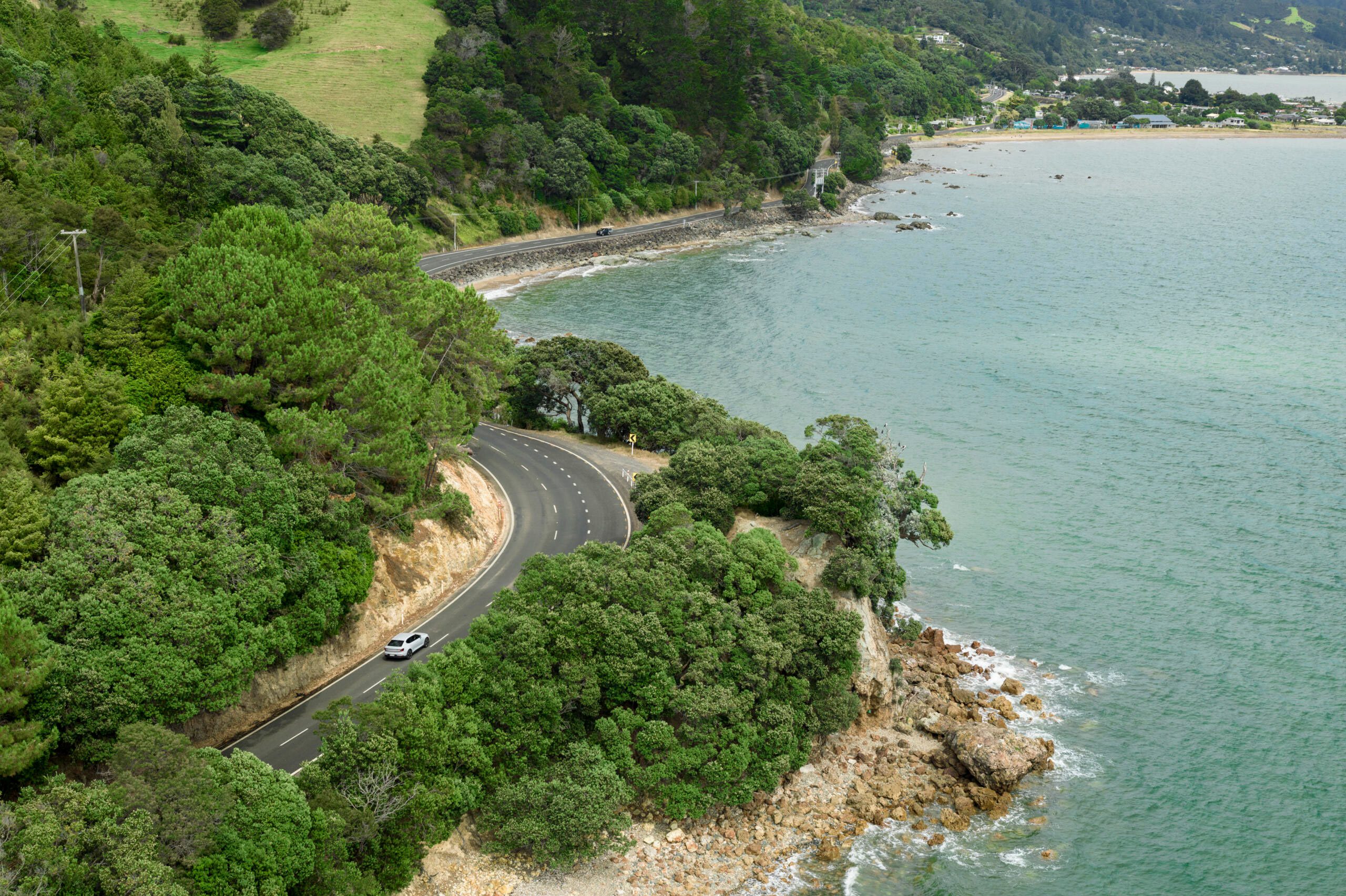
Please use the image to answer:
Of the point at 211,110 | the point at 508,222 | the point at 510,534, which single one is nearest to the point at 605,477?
the point at 510,534

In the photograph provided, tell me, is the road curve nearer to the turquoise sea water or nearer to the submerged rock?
the turquoise sea water

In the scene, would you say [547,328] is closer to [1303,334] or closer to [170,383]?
[170,383]

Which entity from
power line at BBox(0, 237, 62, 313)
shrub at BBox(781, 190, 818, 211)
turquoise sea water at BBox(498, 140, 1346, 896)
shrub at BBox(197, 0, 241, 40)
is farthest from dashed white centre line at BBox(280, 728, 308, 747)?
shrub at BBox(781, 190, 818, 211)

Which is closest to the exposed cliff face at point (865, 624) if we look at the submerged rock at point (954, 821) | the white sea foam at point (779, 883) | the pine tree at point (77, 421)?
the submerged rock at point (954, 821)

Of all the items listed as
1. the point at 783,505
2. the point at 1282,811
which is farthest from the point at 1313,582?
the point at 783,505

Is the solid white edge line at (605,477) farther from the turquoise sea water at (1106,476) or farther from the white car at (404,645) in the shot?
the turquoise sea water at (1106,476)

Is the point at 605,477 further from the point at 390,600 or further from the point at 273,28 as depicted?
the point at 273,28
